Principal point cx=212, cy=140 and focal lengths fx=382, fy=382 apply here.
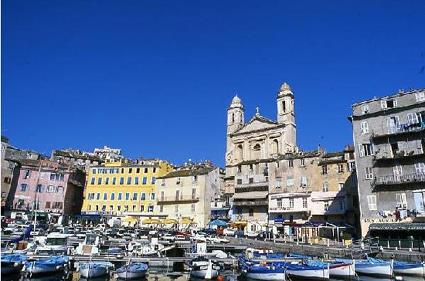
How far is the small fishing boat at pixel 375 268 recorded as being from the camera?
30.8 m

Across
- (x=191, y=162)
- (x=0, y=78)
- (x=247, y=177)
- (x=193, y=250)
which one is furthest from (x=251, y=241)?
(x=191, y=162)

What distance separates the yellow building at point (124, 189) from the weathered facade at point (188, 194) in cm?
299

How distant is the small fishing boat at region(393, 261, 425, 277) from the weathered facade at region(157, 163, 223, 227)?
163 ft

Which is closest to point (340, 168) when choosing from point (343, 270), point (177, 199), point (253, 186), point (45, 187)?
point (253, 186)

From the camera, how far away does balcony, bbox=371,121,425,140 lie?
159 feet

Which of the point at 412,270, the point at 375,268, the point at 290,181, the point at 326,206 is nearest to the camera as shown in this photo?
the point at 412,270

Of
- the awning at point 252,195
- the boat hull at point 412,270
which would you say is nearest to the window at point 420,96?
the boat hull at point 412,270

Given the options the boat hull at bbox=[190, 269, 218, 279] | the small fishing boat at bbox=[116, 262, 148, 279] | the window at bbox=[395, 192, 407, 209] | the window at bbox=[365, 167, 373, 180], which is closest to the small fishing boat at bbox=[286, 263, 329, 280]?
the boat hull at bbox=[190, 269, 218, 279]

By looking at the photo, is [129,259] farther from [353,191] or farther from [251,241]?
[353,191]

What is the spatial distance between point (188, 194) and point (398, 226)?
151 feet

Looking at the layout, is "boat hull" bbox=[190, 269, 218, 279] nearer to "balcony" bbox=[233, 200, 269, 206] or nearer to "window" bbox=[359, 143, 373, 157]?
"window" bbox=[359, 143, 373, 157]

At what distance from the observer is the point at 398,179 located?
48.9 meters

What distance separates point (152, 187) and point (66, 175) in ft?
62.2

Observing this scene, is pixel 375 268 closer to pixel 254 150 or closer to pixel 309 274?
pixel 309 274
